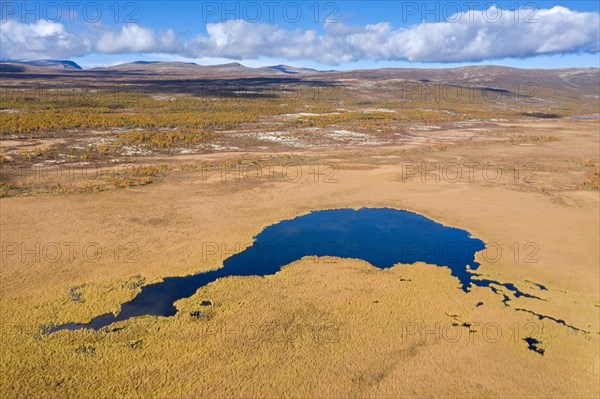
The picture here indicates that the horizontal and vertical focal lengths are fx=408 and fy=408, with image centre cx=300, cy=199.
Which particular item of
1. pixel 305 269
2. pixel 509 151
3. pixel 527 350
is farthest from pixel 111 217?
pixel 509 151

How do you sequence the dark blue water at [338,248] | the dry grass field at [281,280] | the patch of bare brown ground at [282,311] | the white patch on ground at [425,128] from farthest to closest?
the white patch on ground at [425,128], the dark blue water at [338,248], the dry grass field at [281,280], the patch of bare brown ground at [282,311]

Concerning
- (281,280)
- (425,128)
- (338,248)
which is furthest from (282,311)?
(425,128)

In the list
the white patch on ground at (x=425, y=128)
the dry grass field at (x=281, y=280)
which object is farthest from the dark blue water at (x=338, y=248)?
the white patch on ground at (x=425, y=128)

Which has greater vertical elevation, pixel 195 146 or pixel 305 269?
pixel 195 146

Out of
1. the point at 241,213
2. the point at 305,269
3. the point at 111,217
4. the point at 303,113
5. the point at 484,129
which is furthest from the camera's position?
the point at 303,113

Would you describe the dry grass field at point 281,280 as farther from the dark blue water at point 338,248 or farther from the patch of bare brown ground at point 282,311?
the dark blue water at point 338,248

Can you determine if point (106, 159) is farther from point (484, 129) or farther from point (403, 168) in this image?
point (484, 129)
